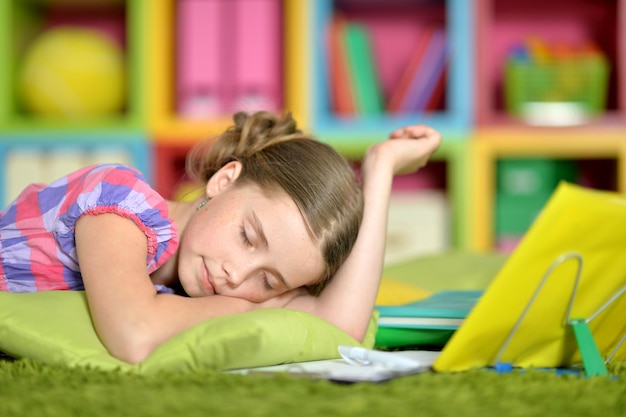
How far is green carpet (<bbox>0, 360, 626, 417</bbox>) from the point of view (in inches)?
25.2

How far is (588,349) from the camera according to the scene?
0.85 metres

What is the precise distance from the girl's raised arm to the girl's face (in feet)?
0.22

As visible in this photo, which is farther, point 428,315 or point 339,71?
point 339,71

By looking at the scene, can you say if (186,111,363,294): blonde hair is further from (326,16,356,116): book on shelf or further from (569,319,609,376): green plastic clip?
(326,16,356,116): book on shelf

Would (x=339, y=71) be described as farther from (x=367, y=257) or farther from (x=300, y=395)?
(x=300, y=395)

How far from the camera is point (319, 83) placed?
8.70ft

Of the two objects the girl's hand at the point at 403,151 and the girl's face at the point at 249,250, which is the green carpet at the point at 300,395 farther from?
the girl's hand at the point at 403,151

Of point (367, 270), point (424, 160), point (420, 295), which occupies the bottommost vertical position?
point (420, 295)

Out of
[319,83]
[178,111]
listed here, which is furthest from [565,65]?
[178,111]

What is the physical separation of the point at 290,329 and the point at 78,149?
197 centimetres

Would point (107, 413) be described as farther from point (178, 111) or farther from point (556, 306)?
point (178, 111)

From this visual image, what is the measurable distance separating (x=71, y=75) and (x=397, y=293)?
162cm

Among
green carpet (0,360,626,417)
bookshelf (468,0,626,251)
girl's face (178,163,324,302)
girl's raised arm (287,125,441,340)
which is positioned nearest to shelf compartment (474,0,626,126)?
bookshelf (468,0,626,251)

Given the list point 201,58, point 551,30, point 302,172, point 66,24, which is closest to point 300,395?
point 302,172
